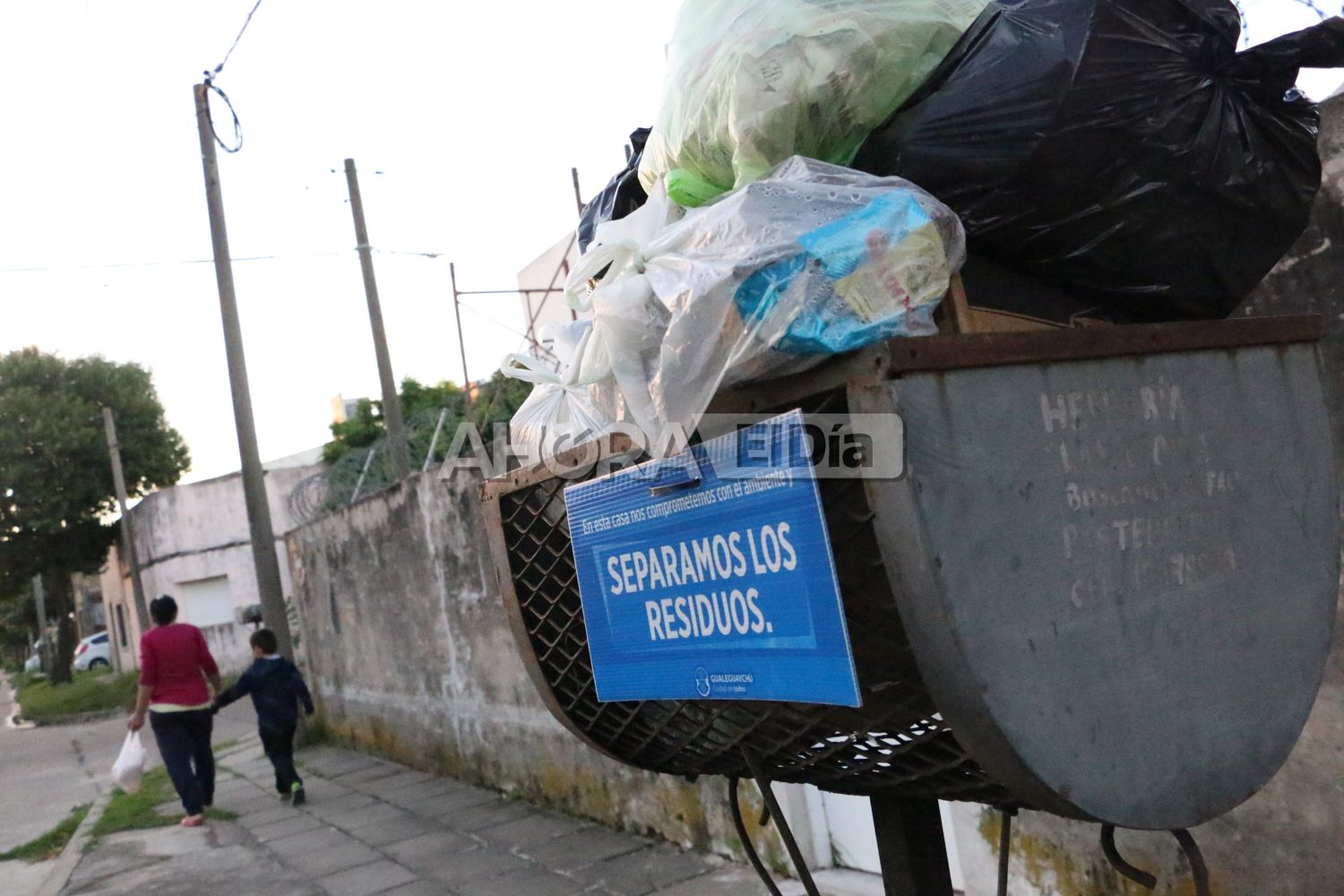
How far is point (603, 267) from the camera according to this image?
5.62 feet

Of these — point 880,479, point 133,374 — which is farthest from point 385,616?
point 133,374

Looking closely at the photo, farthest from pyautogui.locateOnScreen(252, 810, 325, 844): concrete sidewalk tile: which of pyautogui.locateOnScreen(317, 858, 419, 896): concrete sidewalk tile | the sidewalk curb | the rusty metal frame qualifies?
the rusty metal frame

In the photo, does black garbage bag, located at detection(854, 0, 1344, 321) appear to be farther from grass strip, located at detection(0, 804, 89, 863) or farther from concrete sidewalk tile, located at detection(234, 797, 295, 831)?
grass strip, located at detection(0, 804, 89, 863)

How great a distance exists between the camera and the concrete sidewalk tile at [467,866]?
5.16m

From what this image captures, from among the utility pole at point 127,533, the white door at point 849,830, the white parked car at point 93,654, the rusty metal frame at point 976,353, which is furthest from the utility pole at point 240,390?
the white parked car at point 93,654

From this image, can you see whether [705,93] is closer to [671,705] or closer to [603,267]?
[603,267]

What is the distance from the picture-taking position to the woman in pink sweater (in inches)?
293

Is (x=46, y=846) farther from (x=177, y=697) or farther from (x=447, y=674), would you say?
(x=447, y=674)

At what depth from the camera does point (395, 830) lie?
6375 mm

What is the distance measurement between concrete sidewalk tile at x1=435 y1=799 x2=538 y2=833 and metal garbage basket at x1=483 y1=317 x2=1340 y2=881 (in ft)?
15.5

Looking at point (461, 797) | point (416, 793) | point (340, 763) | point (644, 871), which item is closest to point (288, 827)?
point (416, 793)

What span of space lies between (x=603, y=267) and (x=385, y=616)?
23.4 ft

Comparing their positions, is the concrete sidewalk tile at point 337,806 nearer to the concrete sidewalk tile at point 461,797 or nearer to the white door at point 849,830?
the concrete sidewalk tile at point 461,797

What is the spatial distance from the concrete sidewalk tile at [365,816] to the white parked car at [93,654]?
39248mm
